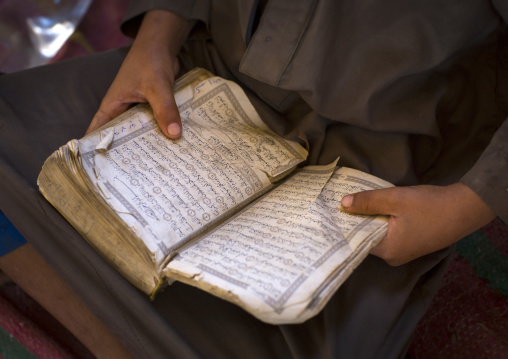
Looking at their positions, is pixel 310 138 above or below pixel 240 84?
below

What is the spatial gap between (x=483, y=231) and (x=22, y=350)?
36.6 inches

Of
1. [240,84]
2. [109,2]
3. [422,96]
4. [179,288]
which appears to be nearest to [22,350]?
[179,288]

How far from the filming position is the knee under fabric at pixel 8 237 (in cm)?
62

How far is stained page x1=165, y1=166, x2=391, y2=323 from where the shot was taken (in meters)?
0.38

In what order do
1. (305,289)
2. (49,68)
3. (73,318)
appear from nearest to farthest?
(305,289), (73,318), (49,68)

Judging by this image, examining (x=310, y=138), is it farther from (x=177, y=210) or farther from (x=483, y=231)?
(x=483, y=231)

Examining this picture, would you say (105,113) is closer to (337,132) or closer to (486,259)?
(337,132)

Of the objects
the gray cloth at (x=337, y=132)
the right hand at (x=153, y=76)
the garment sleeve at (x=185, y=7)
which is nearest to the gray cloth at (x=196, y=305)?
the gray cloth at (x=337, y=132)

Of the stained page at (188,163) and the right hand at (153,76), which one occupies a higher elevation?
the right hand at (153,76)

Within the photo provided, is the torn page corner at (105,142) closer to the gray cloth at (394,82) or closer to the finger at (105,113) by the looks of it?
the finger at (105,113)

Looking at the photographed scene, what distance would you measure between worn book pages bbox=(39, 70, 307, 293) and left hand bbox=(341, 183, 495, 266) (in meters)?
0.14

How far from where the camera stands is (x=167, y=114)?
0.58 m

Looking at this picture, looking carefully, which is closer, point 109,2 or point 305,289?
point 305,289

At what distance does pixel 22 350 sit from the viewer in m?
0.73
